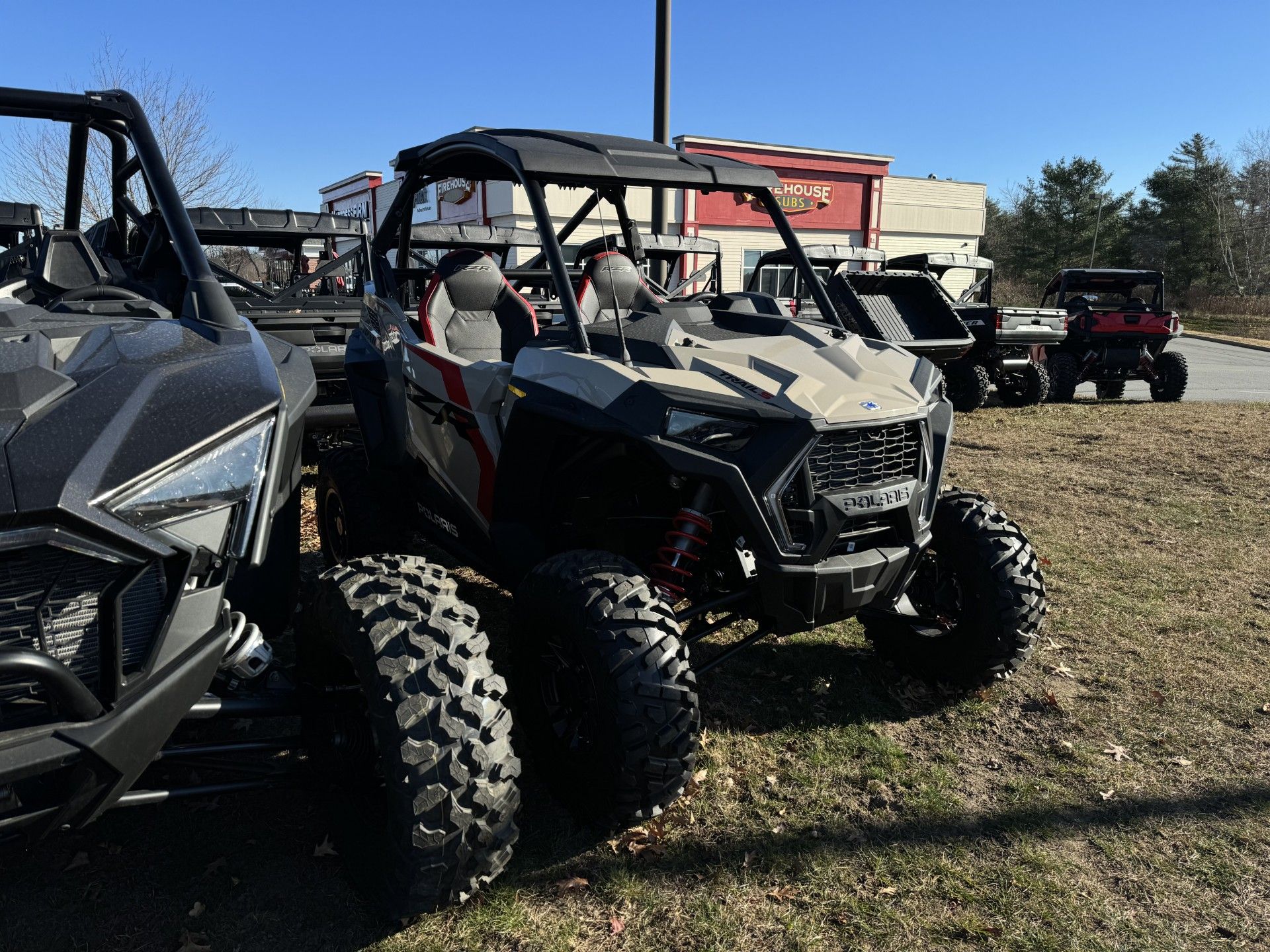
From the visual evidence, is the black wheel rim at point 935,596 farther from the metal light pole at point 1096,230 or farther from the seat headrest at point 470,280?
the metal light pole at point 1096,230

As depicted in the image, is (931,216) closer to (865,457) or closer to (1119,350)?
(1119,350)

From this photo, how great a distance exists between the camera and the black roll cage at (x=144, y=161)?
8.09 feet

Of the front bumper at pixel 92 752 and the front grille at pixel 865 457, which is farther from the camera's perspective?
the front grille at pixel 865 457

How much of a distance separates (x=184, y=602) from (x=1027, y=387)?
12981 mm

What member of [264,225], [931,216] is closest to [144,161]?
[264,225]

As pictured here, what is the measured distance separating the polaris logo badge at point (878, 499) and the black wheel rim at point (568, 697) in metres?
0.96

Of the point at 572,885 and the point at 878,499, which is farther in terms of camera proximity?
the point at 878,499

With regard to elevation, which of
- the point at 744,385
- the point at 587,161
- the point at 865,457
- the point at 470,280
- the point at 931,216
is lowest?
the point at 865,457

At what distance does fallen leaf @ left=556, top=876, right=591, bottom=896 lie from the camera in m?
2.58

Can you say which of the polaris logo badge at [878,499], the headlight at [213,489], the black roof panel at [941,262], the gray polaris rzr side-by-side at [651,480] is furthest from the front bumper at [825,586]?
the black roof panel at [941,262]

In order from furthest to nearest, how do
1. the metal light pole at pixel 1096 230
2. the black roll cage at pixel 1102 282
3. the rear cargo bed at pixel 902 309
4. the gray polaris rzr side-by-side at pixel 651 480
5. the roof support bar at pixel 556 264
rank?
the metal light pole at pixel 1096 230, the black roll cage at pixel 1102 282, the rear cargo bed at pixel 902 309, the roof support bar at pixel 556 264, the gray polaris rzr side-by-side at pixel 651 480

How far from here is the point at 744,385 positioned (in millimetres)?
2783

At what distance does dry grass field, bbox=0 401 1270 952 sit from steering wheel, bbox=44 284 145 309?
168 centimetres

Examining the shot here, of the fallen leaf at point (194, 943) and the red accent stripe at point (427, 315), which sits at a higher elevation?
the red accent stripe at point (427, 315)
